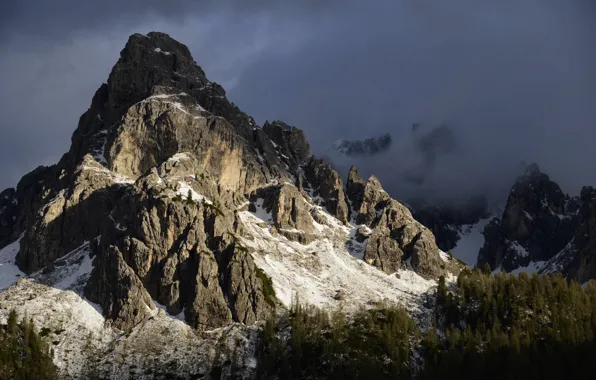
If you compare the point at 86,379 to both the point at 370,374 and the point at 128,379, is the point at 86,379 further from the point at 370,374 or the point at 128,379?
the point at 370,374

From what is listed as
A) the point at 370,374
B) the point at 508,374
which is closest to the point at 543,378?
the point at 508,374

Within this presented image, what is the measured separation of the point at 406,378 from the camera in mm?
199875

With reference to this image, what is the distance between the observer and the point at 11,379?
185875 mm

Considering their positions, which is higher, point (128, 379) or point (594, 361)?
point (594, 361)

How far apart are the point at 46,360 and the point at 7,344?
11.8 metres

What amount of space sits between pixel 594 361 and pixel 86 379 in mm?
141331

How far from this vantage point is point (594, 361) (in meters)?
198

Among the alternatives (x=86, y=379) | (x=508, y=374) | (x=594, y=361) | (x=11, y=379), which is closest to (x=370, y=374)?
(x=508, y=374)

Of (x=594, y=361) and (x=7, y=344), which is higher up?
(x=594, y=361)

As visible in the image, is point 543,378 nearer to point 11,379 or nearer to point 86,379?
point 86,379

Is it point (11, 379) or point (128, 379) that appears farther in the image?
point (128, 379)

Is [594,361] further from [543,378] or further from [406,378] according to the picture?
[406,378]

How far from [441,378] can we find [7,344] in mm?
120890

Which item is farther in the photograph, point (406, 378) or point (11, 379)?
point (406, 378)
